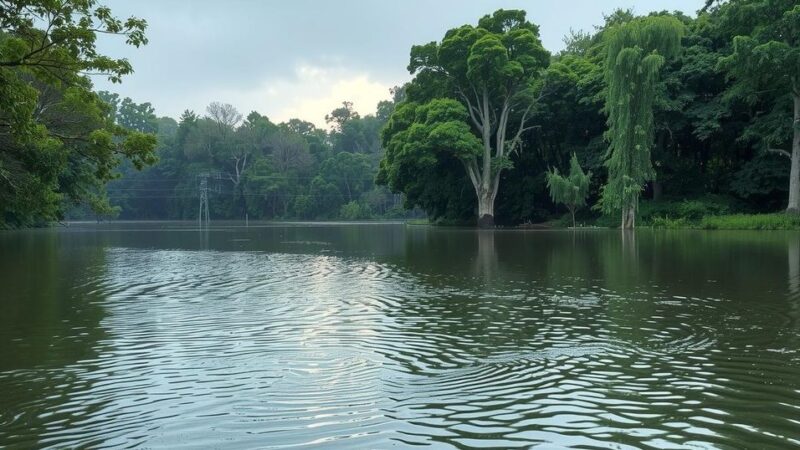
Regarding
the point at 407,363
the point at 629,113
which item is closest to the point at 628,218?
the point at 629,113

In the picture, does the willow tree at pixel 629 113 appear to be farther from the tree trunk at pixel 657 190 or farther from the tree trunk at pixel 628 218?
the tree trunk at pixel 657 190

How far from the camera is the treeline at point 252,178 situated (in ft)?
435

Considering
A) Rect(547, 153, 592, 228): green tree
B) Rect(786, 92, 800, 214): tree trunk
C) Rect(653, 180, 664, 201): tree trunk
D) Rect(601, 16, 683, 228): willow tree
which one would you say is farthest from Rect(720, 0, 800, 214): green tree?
Rect(547, 153, 592, 228): green tree

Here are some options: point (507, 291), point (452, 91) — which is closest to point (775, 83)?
point (452, 91)

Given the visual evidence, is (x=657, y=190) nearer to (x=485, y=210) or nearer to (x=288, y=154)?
(x=485, y=210)

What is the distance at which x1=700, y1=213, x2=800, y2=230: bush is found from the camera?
43.3m

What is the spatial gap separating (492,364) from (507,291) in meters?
7.09

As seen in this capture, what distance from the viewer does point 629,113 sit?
4716cm

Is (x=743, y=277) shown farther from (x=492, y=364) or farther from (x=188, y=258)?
(x=188, y=258)

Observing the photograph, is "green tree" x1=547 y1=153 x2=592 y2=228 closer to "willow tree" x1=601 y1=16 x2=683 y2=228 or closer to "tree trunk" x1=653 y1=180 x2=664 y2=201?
"willow tree" x1=601 y1=16 x2=683 y2=228

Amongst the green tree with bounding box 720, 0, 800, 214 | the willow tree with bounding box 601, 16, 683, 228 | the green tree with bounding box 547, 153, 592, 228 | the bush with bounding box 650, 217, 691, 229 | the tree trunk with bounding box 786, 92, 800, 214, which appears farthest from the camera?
the green tree with bounding box 547, 153, 592, 228

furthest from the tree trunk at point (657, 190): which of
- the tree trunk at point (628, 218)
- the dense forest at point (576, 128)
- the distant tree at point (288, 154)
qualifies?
the distant tree at point (288, 154)

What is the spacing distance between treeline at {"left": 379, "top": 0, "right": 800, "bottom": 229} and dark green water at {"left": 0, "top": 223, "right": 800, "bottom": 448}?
106 ft

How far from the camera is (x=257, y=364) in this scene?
8.34m
